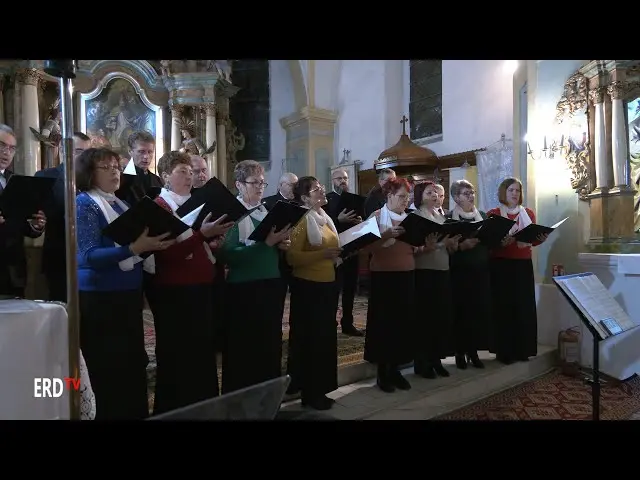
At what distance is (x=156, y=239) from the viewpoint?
212 centimetres

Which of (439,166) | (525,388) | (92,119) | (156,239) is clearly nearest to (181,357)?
(156,239)

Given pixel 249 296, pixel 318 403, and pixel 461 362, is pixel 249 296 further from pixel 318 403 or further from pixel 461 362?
pixel 461 362

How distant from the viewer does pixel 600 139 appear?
15.8 ft

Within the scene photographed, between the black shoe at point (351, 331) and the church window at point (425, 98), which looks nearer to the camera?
the black shoe at point (351, 331)

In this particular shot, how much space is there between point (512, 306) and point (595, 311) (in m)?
1.35

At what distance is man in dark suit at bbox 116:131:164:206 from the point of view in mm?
3084

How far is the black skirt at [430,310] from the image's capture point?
3.58m

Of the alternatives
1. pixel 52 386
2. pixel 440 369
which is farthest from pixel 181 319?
pixel 440 369

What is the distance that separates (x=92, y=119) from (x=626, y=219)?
27.1 feet

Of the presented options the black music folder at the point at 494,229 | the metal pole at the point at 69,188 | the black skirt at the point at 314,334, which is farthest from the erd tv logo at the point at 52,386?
the black music folder at the point at 494,229

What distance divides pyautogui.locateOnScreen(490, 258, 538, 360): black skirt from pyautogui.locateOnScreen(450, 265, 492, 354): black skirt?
269 millimetres

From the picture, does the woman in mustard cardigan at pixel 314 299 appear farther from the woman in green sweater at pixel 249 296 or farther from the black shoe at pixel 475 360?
the black shoe at pixel 475 360

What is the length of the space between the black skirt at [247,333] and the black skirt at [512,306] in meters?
2.28
